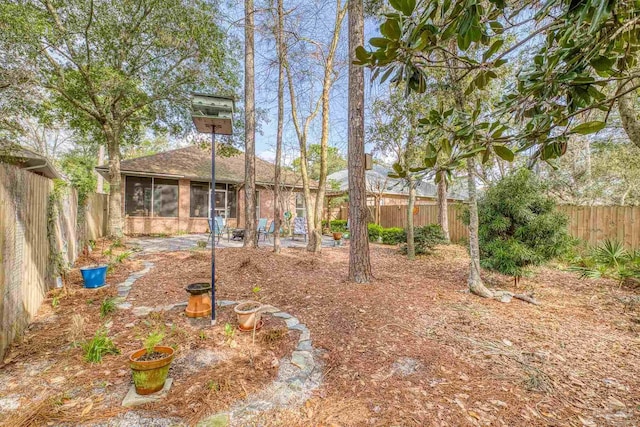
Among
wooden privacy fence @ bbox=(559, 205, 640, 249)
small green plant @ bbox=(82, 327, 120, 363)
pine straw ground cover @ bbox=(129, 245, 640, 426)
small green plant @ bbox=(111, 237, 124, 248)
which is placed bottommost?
pine straw ground cover @ bbox=(129, 245, 640, 426)

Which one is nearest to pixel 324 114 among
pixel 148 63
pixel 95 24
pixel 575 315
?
pixel 148 63

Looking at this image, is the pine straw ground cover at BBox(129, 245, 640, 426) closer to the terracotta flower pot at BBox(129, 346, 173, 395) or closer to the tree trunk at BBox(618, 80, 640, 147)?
the terracotta flower pot at BBox(129, 346, 173, 395)

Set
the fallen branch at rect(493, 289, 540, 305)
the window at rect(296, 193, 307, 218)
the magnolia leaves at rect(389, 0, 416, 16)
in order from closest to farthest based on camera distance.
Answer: the magnolia leaves at rect(389, 0, 416, 16) → the fallen branch at rect(493, 289, 540, 305) → the window at rect(296, 193, 307, 218)

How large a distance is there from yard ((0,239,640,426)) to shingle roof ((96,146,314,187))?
7739mm

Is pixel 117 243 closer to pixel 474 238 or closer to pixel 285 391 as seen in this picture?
pixel 285 391

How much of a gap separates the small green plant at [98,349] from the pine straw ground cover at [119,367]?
0.05m

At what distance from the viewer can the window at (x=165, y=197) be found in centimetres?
1167

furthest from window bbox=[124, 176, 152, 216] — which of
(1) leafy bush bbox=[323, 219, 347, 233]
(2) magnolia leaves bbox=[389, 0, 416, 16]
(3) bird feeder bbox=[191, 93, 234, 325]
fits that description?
(2) magnolia leaves bbox=[389, 0, 416, 16]

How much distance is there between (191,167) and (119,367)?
11582 millimetres

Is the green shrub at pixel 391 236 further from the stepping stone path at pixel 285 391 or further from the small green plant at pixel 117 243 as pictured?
the small green plant at pixel 117 243

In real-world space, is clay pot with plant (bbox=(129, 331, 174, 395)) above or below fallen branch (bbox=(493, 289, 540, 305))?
above

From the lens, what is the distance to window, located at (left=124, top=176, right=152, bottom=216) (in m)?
11.2

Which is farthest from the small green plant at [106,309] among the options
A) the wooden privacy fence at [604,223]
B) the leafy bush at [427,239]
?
the leafy bush at [427,239]

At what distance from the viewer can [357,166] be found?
461cm
